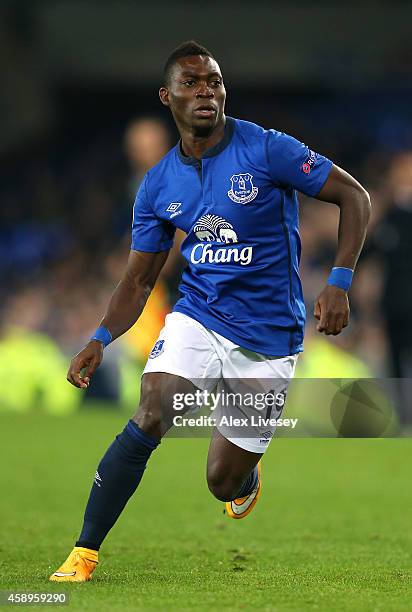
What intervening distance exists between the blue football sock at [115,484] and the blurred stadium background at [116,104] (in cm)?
1129

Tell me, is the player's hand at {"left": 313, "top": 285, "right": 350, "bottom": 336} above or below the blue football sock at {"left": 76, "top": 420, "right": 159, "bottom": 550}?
above

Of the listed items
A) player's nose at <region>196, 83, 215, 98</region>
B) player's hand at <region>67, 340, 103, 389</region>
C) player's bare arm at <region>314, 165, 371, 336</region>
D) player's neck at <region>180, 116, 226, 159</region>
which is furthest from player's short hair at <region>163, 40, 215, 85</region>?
player's hand at <region>67, 340, 103, 389</region>

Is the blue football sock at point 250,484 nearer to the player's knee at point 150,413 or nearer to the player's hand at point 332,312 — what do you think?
the player's knee at point 150,413

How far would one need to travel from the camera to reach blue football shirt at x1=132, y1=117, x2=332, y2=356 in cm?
548

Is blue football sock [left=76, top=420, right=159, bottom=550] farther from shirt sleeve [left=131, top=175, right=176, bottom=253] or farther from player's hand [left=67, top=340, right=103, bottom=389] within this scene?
shirt sleeve [left=131, top=175, right=176, bottom=253]

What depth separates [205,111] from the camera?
5.44m

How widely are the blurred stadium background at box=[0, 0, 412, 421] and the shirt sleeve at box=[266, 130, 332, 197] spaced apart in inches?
437

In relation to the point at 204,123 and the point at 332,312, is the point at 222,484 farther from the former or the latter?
the point at 204,123

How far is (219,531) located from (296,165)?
2.46 m

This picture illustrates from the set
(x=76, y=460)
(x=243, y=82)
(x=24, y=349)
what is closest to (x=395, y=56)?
(x=243, y=82)

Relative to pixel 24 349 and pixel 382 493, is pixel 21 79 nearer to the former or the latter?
pixel 24 349

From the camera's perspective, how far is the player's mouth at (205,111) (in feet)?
17.8

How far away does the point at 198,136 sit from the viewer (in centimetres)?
557

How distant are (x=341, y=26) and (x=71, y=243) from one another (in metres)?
5.33
